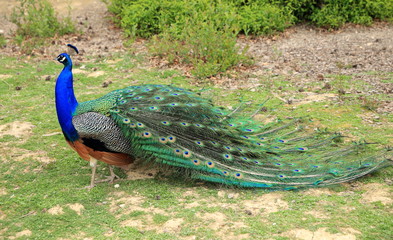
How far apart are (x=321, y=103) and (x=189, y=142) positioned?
2710 millimetres

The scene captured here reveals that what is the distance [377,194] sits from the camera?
3855 millimetres

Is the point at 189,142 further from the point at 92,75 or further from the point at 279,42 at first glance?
the point at 279,42

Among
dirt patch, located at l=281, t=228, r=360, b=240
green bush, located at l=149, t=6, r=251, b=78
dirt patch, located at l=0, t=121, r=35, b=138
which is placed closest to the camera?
dirt patch, located at l=281, t=228, r=360, b=240

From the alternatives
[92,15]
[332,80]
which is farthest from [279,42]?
[92,15]


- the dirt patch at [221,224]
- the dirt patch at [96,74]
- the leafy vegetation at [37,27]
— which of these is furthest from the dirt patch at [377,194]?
the leafy vegetation at [37,27]

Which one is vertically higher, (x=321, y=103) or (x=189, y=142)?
(x=189, y=142)

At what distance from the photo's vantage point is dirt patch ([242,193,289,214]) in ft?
12.4

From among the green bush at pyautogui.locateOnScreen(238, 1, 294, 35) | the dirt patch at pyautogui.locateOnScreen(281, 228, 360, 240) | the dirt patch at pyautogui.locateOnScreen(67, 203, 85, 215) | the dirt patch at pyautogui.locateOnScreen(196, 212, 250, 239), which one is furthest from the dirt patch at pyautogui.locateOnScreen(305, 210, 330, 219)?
the green bush at pyautogui.locateOnScreen(238, 1, 294, 35)

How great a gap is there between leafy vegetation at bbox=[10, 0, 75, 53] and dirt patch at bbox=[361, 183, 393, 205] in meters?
7.06

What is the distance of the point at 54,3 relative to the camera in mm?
11492

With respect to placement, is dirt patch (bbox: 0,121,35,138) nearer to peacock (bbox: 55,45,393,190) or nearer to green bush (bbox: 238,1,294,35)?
peacock (bbox: 55,45,393,190)

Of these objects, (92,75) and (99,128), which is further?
(92,75)

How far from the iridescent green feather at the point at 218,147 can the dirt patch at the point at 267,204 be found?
0.33ft

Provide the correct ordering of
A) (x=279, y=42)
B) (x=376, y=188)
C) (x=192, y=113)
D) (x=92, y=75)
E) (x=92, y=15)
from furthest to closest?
(x=92, y=15) → (x=279, y=42) → (x=92, y=75) → (x=192, y=113) → (x=376, y=188)
